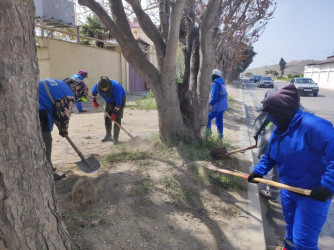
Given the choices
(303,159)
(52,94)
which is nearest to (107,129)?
(52,94)

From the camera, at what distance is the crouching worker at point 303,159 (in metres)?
1.97

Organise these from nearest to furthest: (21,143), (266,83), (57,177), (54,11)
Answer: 1. (21,143)
2. (57,177)
3. (54,11)
4. (266,83)

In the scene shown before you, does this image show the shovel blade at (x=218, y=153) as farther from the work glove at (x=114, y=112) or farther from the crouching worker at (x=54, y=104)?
the crouching worker at (x=54, y=104)

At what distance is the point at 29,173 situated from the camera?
160 cm

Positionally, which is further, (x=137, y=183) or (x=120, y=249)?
(x=137, y=183)

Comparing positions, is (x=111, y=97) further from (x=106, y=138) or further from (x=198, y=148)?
(x=198, y=148)

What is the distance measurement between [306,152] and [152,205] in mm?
1796

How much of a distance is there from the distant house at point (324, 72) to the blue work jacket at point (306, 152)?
3690cm

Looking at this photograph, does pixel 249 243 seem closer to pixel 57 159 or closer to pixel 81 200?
pixel 81 200

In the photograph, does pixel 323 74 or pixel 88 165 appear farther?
pixel 323 74

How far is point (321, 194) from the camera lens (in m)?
1.99

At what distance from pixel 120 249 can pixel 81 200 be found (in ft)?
2.58

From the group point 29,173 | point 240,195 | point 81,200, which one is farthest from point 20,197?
point 240,195

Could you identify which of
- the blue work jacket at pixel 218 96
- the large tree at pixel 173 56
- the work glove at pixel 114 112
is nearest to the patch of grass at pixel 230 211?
the large tree at pixel 173 56
